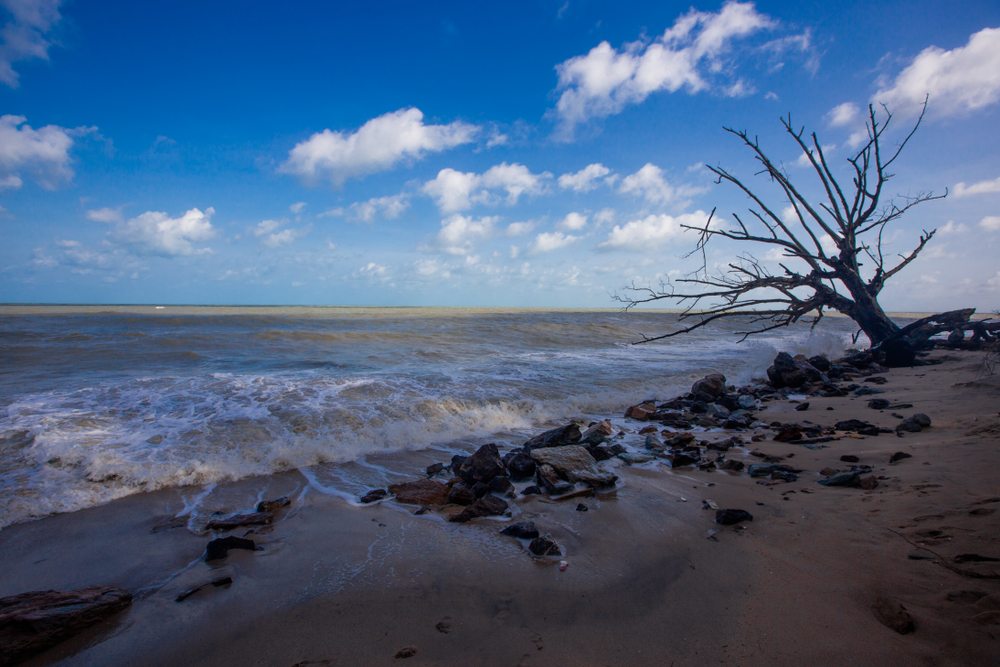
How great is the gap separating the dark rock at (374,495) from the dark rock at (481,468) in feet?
2.91

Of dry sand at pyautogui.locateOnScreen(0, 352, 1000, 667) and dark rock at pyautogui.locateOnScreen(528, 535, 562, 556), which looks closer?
dry sand at pyautogui.locateOnScreen(0, 352, 1000, 667)

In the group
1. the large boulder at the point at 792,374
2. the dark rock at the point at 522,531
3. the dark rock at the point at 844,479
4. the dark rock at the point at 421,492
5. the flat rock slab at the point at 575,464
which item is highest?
the large boulder at the point at 792,374

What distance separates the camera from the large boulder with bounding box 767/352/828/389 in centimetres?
961

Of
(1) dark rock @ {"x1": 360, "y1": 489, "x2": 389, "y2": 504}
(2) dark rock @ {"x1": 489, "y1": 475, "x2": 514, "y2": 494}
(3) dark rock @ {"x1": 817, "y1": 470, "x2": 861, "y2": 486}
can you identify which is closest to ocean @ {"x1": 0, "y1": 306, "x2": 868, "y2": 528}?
(1) dark rock @ {"x1": 360, "y1": 489, "x2": 389, "y2": 504}

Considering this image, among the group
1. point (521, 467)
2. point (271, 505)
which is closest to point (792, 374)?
point (521, 467)

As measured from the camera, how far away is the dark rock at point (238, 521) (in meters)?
3.67

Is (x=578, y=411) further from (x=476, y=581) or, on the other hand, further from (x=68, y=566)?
(x=68, y=566)

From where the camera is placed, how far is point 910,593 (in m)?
2.24

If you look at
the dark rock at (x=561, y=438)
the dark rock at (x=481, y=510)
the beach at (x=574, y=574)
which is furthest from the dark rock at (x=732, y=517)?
the dark rock at (x=561, y=438)

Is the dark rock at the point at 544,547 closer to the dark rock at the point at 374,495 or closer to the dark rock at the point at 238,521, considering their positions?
the dark rock at the point at 374,495

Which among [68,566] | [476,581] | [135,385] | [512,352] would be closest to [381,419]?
[68,566]

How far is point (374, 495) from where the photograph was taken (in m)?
4.35

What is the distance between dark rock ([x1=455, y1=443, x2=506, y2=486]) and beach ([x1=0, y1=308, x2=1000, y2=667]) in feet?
1.86

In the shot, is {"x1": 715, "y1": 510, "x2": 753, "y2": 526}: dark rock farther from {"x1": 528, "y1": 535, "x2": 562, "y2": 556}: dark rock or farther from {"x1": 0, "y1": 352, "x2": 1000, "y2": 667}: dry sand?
{"x1": 528, "y1": 535, "x2": 562, "y2": 556}: dark rock
